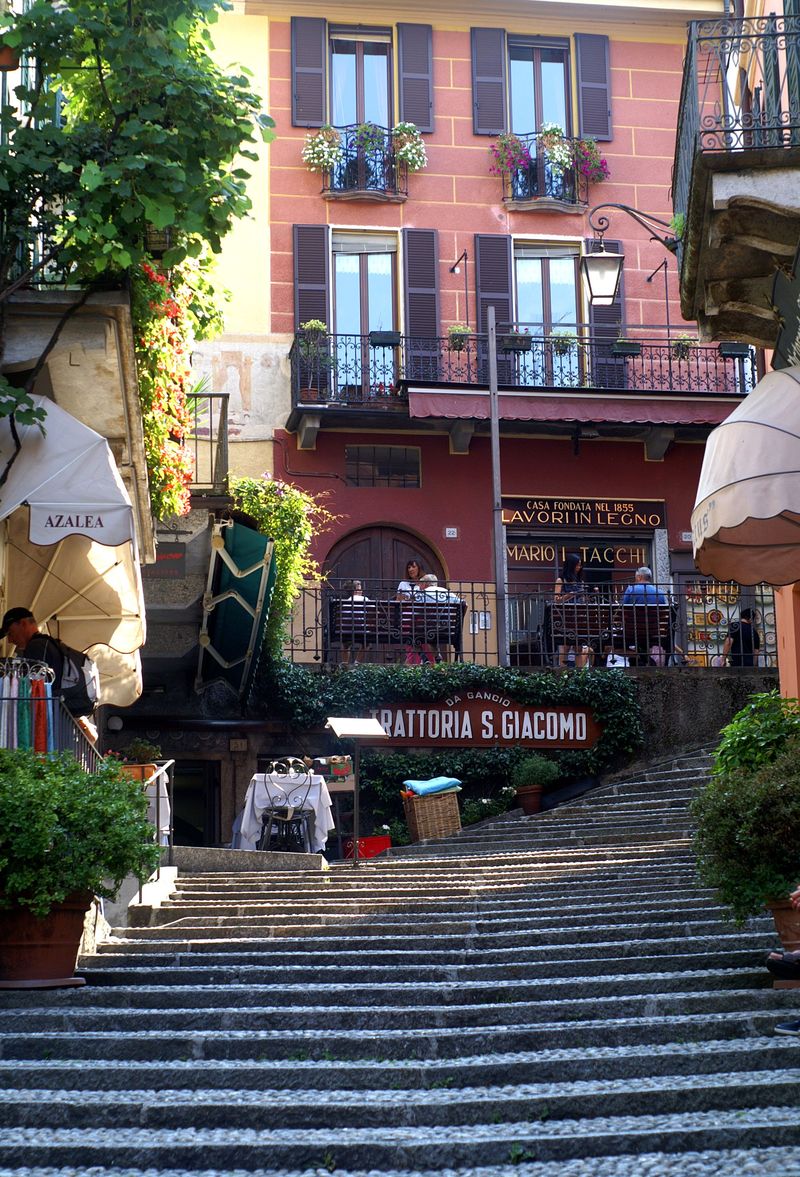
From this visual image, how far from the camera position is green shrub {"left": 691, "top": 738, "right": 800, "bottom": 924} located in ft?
25.0

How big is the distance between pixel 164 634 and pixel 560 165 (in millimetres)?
10984

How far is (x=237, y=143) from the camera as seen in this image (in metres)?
10.9

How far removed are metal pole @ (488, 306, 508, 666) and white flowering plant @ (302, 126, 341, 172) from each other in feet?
12.9

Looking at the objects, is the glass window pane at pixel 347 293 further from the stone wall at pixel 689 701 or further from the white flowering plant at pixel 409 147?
the stone wall at pixel 689 701

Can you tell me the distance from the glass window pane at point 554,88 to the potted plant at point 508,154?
2.32ft

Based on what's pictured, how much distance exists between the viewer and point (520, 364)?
24.4 metres

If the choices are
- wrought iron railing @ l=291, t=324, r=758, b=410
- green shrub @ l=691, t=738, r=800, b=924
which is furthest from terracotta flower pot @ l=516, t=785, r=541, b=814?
green shrub @ l=691, t=738, r=800, b=924

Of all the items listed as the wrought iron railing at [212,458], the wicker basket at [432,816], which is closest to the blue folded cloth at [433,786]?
the wicker basket at [432,816]

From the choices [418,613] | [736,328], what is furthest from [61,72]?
[418,613]

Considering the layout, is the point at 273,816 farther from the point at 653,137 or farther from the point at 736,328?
the point at 653,137

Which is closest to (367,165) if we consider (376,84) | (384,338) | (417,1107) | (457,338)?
(376,84)

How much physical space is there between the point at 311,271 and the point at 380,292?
1.10 meters

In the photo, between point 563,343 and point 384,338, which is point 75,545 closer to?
point 384,338

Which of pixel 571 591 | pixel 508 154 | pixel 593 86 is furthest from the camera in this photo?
pixel 593 86
